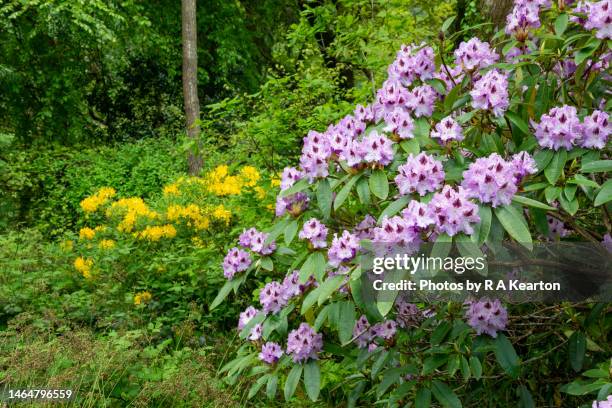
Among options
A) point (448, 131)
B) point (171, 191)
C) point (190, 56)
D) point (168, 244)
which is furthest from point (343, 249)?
point (190, 56)

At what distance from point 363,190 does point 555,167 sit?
0.52m

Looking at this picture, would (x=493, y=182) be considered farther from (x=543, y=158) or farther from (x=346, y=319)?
(x=346, y=319)

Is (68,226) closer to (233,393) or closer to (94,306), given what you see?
(94,306)

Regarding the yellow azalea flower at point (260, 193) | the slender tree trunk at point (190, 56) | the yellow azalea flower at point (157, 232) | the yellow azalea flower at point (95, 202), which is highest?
the slender tree trunk at point (190, 56)

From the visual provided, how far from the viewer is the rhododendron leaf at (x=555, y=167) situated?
169 cm

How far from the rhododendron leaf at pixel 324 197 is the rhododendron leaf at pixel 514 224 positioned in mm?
514

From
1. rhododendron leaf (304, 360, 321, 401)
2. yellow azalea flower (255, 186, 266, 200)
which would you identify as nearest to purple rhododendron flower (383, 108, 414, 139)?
rhododendron leaf (304, 360, 321, 401)

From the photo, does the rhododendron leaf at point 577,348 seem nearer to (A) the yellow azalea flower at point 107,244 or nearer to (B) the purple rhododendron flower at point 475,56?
(B) the purple rhododendron flower at point 475,56

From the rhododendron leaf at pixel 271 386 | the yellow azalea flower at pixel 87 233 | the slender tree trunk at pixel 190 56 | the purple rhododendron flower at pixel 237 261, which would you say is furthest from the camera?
the slender tree trunk at pixel 190 56

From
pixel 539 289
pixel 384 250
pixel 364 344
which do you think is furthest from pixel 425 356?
pixel 384 250

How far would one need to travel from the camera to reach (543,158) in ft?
5.77

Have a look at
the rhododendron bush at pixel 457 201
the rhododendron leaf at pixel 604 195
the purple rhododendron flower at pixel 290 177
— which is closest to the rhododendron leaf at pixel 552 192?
the rhododendron bush at pixel 457 201

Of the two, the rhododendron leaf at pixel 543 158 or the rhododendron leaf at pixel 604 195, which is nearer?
the rhododendron leaf at pixel 604 195

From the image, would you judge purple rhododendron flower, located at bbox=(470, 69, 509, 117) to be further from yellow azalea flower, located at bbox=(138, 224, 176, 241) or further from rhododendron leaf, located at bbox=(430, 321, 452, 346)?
yellow azalea flower, located at bbox=(138, 224, 176, 241)
